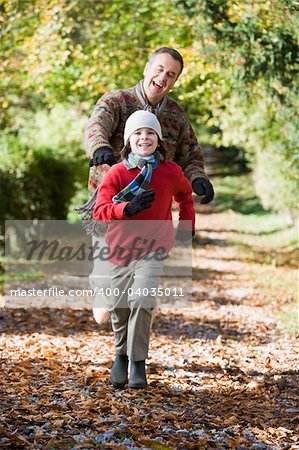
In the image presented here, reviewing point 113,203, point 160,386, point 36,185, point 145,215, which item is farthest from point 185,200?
point 36,185

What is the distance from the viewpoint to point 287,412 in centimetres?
511

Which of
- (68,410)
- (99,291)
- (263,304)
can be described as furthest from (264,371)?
(263,304)

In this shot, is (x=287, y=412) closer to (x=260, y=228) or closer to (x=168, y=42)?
(x=168, y=42)

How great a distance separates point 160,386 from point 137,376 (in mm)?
361

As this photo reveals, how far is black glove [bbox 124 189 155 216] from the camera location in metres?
4.66

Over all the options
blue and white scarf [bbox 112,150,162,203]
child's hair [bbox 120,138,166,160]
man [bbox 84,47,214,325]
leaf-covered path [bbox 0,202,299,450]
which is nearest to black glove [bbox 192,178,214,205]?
man [bbox 84,47,214,325]

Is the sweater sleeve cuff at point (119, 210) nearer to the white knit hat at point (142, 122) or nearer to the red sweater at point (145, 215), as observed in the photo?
the red sweater at point (145, 215)

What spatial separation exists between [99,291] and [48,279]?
723 cm

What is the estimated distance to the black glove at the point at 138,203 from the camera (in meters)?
4.66

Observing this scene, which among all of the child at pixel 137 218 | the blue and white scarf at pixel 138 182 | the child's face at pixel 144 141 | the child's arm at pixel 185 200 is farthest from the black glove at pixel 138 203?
the child's arm at pixel 185 200

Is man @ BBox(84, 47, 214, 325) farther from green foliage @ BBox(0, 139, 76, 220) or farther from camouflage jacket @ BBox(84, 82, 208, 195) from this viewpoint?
green foliage @ BBox(0, 139, 76, 220)

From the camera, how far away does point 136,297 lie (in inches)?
199

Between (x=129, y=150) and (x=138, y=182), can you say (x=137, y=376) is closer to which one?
(x=138, y=182)

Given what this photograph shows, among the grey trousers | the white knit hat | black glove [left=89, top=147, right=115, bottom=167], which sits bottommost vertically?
the grey trousers
